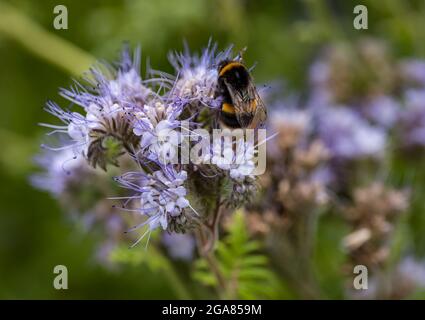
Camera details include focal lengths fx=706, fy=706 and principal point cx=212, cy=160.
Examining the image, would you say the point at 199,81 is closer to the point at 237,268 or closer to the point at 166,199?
the point at 166,199

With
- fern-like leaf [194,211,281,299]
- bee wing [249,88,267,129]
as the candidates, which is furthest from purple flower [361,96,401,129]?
bee wing [249,88,267,129]

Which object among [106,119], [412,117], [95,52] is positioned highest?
[95,52]

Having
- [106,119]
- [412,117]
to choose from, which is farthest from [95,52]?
[106,119]

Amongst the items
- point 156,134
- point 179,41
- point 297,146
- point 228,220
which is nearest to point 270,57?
point 179,41

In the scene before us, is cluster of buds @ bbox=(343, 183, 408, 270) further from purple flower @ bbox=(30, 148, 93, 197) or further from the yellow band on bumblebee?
purple flower @ bbox=(30, 148, 93, 197)

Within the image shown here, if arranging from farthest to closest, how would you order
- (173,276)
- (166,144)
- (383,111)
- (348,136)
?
(383,111)
(348,136)
(173,276)
(166,144)

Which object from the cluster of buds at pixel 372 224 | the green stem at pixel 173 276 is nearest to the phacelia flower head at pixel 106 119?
the green stem at pixel 173 276

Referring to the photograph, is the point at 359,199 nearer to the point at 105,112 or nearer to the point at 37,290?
the point at 105,112
